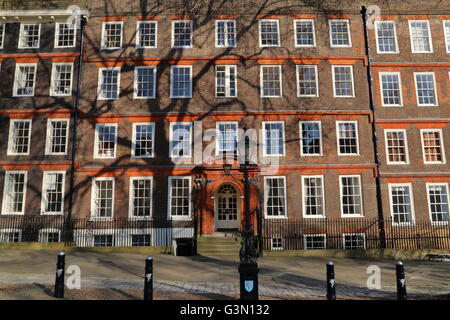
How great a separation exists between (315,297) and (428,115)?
16039 mm

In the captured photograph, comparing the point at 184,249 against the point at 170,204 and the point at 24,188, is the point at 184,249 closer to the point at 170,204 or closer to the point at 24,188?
the point at 170,204

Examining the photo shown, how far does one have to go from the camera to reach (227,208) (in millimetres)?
19062

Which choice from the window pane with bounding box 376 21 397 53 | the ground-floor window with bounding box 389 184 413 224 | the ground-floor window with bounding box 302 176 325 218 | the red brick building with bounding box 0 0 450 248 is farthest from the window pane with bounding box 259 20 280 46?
the ground-floor window with bounding box 389 184 413 224

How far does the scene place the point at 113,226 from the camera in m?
17.8

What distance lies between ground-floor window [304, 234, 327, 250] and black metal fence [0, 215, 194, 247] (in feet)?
21.2

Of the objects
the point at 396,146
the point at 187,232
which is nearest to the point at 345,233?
the point at 396,146

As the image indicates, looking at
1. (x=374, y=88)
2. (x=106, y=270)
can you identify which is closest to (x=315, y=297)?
(x=106, y=270)

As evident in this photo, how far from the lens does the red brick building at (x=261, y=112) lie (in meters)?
18.4

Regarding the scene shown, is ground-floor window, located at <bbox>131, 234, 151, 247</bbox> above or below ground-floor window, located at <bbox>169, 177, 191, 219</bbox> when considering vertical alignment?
below

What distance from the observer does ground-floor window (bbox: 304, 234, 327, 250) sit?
1759cm

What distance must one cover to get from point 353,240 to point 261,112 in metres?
9.00

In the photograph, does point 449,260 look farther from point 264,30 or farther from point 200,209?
point 264,30

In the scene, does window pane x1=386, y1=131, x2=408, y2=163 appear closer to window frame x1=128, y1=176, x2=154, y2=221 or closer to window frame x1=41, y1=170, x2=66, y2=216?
window frame x1=128, y1=176, x2=154, y2=221

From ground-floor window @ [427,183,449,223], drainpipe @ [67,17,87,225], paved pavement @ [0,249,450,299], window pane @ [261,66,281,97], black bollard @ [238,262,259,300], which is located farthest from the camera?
window pane @ [261,66,281,97]
